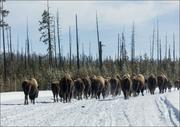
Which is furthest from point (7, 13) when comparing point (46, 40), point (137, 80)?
point (137, 80)

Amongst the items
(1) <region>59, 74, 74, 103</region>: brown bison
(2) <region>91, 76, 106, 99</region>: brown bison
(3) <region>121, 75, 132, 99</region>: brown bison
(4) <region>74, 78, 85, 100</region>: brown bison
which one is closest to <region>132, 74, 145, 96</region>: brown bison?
(2) <region>91, 76, 106, 99</region>: brown bison

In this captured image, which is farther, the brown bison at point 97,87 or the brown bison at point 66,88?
the brown bison at point 97,87

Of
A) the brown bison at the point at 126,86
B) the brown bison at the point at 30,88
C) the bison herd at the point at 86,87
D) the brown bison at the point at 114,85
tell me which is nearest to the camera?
the brown bison at the point at 30,88

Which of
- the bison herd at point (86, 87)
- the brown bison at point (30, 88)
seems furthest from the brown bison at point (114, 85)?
the brown bison at point (30, 88)

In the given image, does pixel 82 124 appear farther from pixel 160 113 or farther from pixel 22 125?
pixel 160 113

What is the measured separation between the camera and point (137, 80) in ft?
141

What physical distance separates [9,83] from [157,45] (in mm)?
73468

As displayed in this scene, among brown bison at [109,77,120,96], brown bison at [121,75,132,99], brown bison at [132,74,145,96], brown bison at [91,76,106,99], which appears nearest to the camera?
brown bison at [121,75,132,99]

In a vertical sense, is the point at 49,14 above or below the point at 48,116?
above

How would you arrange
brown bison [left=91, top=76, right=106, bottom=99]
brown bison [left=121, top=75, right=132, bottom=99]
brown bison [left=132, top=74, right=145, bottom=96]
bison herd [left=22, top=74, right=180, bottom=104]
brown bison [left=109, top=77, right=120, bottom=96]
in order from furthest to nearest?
brown bison [left=109, top=77, right=120, bottom=96] < brown bison [left=132, top=74, right=145, bottom=96] < brown bison [left=91, top=76, right=106, bottom=99] < brown bison [left=121, top=75, right=132, bottom=99] < bison herd [left=22, top=74, right=180, bottom=104]

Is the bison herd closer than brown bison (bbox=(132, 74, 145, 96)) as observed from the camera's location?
Yes

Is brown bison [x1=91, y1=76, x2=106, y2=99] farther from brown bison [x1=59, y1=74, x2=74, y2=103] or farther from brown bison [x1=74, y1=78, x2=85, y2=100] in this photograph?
brown bison [x1=59, y1=74, x2=74, y2=103]

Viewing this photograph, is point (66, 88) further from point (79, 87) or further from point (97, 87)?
point (97, 87)

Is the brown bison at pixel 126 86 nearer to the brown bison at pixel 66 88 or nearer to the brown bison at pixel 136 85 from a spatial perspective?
the brown bison at pixel 136 85
